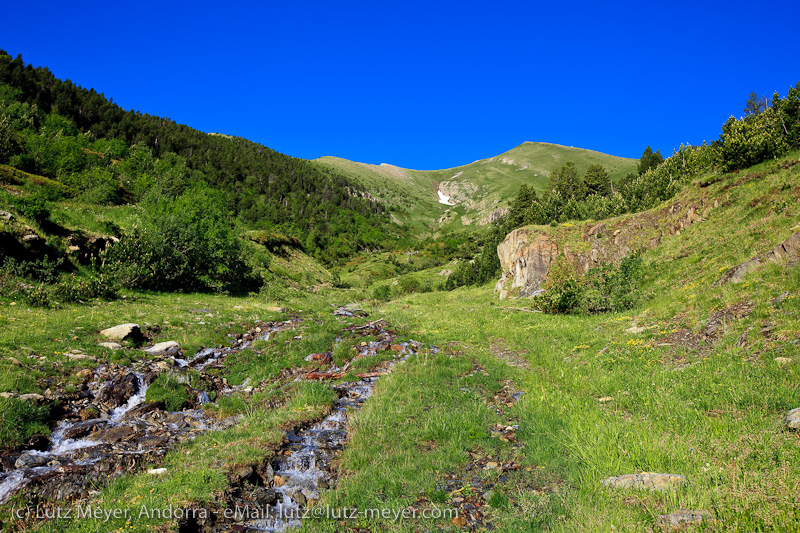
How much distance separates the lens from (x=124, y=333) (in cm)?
1437

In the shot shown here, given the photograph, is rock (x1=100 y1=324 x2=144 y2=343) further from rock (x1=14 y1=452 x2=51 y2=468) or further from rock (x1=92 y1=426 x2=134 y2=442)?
rock (x1=14 y1=452 x2=51 y2=468)

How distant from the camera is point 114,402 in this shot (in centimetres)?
1030

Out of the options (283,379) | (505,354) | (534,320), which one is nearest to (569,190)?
(534,320)

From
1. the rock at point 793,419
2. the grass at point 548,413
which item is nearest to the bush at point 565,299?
the grass at point 548,413

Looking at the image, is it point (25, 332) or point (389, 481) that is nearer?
point (389, 481)

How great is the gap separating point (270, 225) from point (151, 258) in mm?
93955

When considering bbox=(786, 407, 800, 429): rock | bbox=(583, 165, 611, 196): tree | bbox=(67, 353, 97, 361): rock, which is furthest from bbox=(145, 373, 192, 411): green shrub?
bbox=(583, 165, 611, 196): tree

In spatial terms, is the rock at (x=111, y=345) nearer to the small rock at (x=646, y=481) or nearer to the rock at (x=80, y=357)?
the rock at (x=80, y=357)

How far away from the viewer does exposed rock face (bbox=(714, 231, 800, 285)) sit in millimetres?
13961

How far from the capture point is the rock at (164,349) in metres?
14.0

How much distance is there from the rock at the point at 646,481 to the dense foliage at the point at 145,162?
52507 millimetres

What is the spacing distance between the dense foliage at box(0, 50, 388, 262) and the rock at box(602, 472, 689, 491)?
52507 millimetres

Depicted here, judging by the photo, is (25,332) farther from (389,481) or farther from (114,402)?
(389,481)

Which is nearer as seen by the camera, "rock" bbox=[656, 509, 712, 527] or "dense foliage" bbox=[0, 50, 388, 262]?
"rock" bbox=[656, 509, 712, 527]
